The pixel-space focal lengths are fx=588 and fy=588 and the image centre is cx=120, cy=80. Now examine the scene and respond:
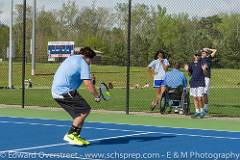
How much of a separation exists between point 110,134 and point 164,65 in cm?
564

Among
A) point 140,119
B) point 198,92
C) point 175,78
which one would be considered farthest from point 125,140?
point 175,78

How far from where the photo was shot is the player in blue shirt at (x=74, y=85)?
993 centimetres

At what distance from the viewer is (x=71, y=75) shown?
9977mm

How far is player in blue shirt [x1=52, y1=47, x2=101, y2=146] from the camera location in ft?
32.6

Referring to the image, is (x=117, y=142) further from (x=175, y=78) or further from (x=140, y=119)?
(x=175, y=78)

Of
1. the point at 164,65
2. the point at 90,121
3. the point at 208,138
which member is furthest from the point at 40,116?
the point at 208,138

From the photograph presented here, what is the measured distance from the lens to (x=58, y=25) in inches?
2425

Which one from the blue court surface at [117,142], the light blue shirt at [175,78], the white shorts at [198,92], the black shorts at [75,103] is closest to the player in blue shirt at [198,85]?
the white shorts at [198,92]

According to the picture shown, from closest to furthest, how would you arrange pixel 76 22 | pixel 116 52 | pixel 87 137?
pixel 87 137 → pixel 116 52 → pixel 76 22

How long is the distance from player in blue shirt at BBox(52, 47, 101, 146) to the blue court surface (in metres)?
0.38

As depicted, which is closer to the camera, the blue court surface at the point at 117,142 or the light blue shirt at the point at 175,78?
the blue court surface at the point at 117,142

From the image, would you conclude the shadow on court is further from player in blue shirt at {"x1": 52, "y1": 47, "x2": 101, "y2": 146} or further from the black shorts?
the black shorts

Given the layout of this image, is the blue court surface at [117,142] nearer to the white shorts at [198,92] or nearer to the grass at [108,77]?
the white shorts at [198,92]

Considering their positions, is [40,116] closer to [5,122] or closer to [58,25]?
[5,122]
